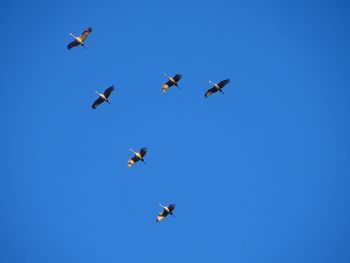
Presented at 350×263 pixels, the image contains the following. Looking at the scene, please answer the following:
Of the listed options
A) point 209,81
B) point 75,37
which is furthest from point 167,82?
point 75,37

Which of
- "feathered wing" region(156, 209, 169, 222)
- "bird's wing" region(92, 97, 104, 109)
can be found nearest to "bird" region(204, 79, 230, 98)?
"bird's wing" region(92, 97, 104, 109)

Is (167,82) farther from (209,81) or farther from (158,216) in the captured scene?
(158,216)

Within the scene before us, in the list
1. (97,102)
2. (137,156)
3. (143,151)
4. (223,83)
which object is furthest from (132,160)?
(223,83)

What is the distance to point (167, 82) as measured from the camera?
66562 mm

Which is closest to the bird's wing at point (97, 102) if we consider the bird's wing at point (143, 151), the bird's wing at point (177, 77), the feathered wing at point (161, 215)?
the bird's wing at point (143, 151)

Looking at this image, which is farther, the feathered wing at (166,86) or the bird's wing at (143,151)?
the feathered wing at (166,86)

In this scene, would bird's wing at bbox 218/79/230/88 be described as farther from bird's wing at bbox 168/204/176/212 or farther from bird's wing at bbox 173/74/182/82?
bird's wing at bbox 168/204/176/212

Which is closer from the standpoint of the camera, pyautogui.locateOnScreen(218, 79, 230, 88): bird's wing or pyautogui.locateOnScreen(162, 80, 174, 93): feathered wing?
pyautogui.locateOnScreen(218, 79, 230, 88): bird's wing

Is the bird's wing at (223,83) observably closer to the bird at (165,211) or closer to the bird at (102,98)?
the bird at (102,98)

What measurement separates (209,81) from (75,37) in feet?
38.8

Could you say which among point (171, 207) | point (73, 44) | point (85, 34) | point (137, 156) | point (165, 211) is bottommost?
point (165, 211)

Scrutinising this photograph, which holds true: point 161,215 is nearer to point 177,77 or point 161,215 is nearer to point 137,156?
point 137,156

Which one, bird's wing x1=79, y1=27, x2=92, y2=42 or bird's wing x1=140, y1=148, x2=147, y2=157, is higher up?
bird's wing x1=79, y1=27, x2=92, y2=42

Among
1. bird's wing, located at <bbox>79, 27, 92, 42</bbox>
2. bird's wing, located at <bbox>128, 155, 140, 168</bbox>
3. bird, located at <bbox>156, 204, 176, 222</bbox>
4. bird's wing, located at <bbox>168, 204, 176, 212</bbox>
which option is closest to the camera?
bird's wing, located at <bbox>79, 27, 92, 42</bbox>
